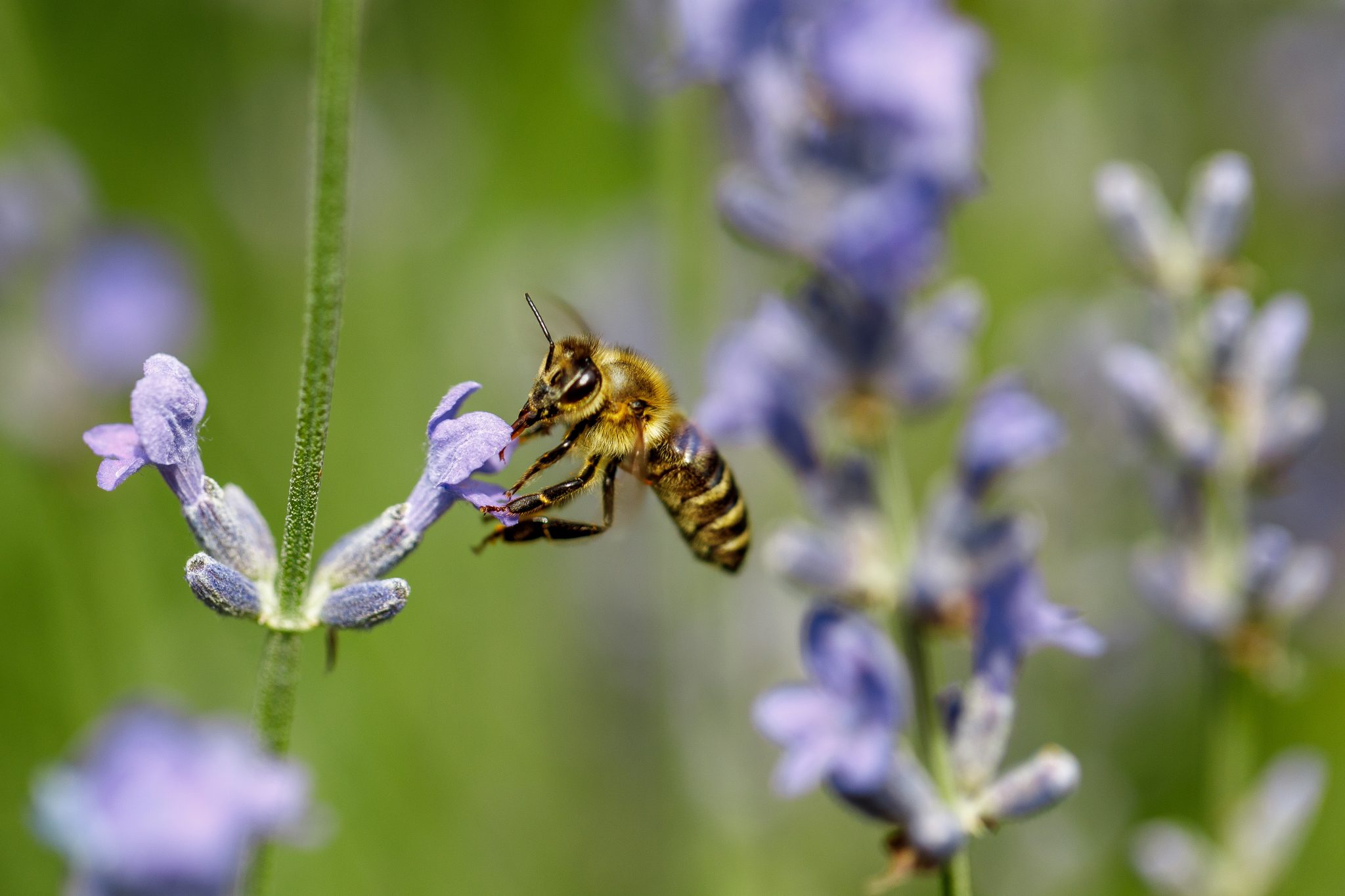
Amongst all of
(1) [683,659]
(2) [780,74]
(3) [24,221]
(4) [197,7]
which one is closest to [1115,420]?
(1) [683,659]

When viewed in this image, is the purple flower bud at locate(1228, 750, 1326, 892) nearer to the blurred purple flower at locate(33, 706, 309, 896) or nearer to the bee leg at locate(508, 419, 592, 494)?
the bee leg at locate(508, 419, 592, 494)

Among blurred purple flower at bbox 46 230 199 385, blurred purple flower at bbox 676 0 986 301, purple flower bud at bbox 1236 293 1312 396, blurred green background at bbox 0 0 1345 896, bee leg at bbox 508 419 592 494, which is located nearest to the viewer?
blurred purple flower at bbox 676 0 986 301

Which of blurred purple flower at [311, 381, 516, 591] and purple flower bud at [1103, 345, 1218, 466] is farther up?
purple flower bud at [1103, 345, 1218, 466]

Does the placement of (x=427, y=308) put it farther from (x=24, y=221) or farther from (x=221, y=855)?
(x=221, y=855)

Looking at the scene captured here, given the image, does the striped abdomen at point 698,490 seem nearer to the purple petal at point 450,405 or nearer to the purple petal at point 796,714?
the purple petal at point 796,714

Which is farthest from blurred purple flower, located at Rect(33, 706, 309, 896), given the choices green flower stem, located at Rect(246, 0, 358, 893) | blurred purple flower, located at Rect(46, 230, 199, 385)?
blurred purple flower, located at Rect(46, 230, 199, 385)

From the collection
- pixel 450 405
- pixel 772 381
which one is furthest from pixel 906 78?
pixel 450 405
